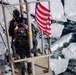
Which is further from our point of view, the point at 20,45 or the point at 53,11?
the point at 53,11

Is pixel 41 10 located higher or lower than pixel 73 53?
higher

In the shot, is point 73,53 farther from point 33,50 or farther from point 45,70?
point 33,50

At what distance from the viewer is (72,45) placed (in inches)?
308

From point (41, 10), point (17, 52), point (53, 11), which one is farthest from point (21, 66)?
point (53, 11)

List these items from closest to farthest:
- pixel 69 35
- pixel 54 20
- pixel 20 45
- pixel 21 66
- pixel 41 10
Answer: pixel 41 10 → pixel 20 45 → pixel 21 66 → pixel 69 35 → pixel 54 20

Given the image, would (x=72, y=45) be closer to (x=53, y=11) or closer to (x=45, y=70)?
(x=53, y=11)

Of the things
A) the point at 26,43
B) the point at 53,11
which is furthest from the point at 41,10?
the point at 53,11

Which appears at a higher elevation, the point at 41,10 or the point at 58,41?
the point at 41,10

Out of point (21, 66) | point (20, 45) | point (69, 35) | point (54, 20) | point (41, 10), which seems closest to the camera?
point (41, 10)

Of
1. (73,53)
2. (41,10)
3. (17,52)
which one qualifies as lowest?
(73,53)

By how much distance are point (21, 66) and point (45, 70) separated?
488mm

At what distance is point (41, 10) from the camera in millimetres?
4887

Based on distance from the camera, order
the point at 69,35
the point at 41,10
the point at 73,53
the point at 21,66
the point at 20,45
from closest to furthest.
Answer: the point at 41,10 → the point at 20,45 → the point at 21,66 → the point at 73,53 → the point at 69,35

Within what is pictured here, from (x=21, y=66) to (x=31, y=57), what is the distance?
71 cm
